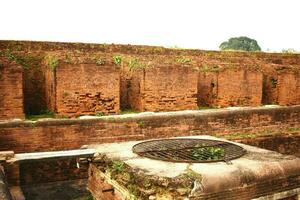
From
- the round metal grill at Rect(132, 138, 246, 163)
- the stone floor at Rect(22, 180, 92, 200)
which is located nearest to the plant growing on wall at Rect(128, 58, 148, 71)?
the round metal grill at Rect(132, 138, 246, 163)

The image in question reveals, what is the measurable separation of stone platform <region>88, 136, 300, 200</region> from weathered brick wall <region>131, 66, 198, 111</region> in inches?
128

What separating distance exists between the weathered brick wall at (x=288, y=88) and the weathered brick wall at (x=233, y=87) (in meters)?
0.75

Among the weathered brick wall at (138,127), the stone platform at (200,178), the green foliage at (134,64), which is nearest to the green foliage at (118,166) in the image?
the stone platform at (200,178)

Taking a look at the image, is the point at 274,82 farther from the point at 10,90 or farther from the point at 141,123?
the point at 10,90

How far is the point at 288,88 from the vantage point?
984 centimetres

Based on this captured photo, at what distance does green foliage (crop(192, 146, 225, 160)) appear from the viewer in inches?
176

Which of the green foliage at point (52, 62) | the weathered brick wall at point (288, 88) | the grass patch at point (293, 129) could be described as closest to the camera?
the green foliage at point (52, 62)

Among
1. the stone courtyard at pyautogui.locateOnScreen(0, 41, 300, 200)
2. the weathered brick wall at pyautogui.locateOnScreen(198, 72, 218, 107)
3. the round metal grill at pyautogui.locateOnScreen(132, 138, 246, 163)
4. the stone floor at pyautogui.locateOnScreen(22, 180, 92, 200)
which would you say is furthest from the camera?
the weathered brick wall at pyautogui.locateOnScreen(198, 72, 218, 107)

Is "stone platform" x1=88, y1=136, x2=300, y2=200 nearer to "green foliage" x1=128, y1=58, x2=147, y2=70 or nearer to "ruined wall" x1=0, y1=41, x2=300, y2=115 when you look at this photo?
"ruined wall" x1=0, y1=41, x2=300, y2=115

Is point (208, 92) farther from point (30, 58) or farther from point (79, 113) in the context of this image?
point (30, 58)

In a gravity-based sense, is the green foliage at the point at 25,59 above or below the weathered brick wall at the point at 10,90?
above

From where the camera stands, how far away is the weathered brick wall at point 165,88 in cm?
789

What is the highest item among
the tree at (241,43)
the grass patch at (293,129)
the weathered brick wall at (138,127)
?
the tree at (241,43)

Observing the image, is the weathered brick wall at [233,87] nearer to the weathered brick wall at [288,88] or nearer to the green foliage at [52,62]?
the weathered brick wall at [288,88]
